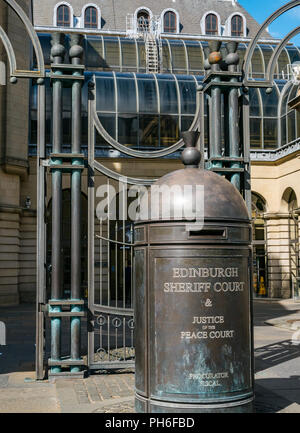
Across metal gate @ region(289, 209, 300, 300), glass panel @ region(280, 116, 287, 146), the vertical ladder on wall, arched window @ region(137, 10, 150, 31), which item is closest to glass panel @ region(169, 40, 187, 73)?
the vertical ladder on wall

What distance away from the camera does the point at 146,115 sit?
2778 centimetres

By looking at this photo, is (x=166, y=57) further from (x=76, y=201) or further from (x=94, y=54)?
(x=76, y=201)

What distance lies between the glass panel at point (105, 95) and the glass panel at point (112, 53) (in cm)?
708

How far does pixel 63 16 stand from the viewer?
165 ft

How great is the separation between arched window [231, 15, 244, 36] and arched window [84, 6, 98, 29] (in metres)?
12.2

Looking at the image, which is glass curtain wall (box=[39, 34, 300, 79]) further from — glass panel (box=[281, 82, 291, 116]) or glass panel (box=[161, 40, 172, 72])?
glass panel (box=[281, 82, 291, 116])

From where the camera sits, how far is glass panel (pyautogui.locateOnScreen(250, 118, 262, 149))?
1153 inches

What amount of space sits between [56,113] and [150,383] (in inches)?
193

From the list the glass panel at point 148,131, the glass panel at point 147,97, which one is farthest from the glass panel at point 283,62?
the glass panel at point 148,131

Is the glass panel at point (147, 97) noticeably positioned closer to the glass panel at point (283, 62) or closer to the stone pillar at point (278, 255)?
the stone pillar at point (278, 255)

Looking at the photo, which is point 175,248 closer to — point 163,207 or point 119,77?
point 163,207

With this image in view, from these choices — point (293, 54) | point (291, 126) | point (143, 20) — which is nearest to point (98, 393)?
point (291, 126)

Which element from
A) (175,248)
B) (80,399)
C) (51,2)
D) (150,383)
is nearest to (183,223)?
(175,248)

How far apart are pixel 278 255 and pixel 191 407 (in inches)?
Result: 943
